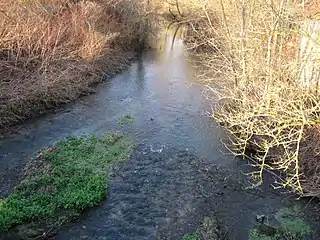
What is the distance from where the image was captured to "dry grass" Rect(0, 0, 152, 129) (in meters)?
15.2

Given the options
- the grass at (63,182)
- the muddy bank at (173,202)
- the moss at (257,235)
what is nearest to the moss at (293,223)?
the muddy bank at (173,202)

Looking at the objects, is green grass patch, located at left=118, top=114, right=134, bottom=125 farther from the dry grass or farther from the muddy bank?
the dry grass

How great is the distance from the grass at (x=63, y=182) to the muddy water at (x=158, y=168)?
1.28ft

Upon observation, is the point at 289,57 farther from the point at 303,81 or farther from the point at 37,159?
the point at 37,159

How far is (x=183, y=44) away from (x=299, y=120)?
68.3ft

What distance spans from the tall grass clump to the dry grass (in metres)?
7.26

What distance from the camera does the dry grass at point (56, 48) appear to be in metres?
15.2

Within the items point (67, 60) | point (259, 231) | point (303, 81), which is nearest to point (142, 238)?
point (259, 231)

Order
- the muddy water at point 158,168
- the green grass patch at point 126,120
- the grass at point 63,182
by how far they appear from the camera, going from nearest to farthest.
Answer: the grass at point 63,182 → the muddy water at point 158,168 → the green grass patch at point 126,120

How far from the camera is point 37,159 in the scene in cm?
1184

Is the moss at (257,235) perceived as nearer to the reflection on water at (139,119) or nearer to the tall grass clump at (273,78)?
the tall grass clump at (273,78)

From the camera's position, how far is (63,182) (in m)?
10.5

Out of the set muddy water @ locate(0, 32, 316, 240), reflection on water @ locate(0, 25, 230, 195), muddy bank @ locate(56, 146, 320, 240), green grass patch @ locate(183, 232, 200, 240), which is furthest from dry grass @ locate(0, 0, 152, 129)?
green grass patch @ locate(183, 232, 200, 240)

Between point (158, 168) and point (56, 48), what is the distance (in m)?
9.02
